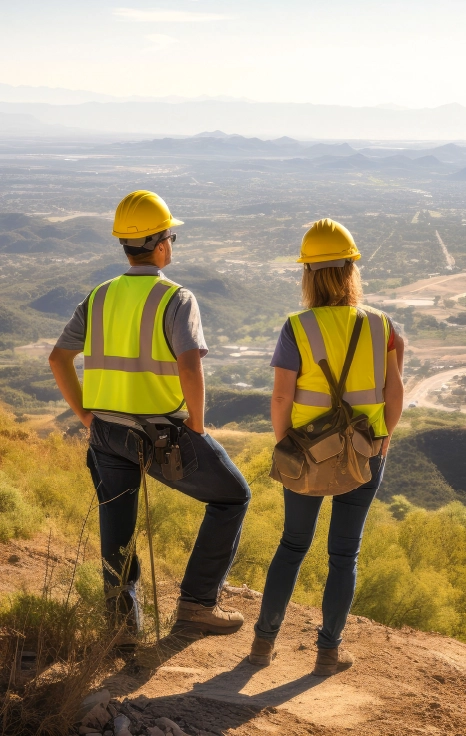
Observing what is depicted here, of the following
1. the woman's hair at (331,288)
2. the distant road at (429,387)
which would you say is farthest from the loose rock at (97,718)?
the distant road at (429,387)

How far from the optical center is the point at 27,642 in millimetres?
2695

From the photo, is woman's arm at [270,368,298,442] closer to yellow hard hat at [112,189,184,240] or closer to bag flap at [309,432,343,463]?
bag flap at [309,432,343,463]

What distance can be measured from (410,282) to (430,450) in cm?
8847

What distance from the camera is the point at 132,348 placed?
2578 mm

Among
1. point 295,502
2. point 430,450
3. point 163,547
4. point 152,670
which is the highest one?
point 295,502

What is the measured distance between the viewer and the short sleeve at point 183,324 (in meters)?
2.48

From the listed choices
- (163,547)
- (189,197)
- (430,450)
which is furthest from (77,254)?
(163,547)

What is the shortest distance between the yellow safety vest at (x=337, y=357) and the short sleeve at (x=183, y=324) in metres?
0.37

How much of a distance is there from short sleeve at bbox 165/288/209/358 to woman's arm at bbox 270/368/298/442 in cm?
32

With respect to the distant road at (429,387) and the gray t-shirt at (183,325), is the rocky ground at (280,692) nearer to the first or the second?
the gray t-shirt at (183,325)

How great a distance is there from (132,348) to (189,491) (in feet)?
1.99

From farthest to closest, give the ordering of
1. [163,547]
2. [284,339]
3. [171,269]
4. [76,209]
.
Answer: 1. [76,209]
2. [171,269]
3. [163,547]
4. [284,339]

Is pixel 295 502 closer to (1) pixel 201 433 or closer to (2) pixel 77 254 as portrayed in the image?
(1) pixel 201 433

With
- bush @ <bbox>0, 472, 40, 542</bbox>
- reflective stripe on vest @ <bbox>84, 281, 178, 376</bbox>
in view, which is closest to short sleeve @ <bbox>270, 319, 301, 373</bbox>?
reflective stripe on vest @ <bbox>84, 281, 178, 376</bbox>
